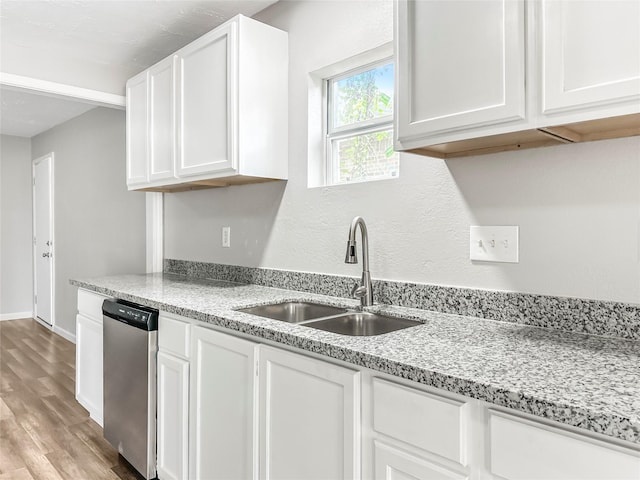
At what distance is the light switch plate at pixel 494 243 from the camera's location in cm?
157

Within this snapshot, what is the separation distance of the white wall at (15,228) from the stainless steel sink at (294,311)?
537 cm

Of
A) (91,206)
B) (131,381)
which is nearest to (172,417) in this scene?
(131,381)

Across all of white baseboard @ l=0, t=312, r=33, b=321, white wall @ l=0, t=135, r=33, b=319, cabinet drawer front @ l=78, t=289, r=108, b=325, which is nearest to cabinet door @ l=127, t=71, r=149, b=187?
cabinet drawer front @ l=78, t=289, r=108, b=325

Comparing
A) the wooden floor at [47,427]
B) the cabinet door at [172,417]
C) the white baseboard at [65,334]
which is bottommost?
the wooden floor at [47,427]

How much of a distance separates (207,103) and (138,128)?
2.60 feet

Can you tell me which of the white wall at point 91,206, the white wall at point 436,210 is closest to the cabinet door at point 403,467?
the white wall at point 436,210

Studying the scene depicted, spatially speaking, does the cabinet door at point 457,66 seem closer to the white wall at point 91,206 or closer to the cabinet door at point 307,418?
the cabinet door at point 307,418

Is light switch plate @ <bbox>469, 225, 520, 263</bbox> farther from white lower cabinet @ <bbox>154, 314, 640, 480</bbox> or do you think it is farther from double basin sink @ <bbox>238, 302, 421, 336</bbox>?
white lower cabinet @ <bbox>154, 314, 640, 480</bbox>

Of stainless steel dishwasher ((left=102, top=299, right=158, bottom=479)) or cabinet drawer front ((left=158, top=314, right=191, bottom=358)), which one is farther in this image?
stainless steel dishwasher ((left=102, top=299, right=158, bottom=479))

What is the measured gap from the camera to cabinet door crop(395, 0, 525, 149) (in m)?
1.23

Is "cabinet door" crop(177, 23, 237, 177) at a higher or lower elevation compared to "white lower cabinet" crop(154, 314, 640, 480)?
higher

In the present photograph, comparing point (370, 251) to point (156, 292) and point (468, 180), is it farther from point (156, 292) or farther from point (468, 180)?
point (156, 292)

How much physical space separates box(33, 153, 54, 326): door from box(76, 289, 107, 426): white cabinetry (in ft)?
9.83

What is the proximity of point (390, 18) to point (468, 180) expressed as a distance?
2.56ft
